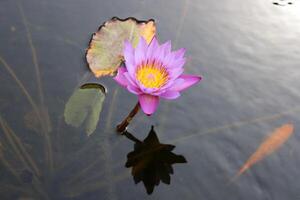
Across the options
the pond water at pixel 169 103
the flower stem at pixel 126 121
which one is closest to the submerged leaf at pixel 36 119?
the pond water at pixel 169 103

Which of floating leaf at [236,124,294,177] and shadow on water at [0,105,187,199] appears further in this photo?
floating leaf at [236,124,294,177]

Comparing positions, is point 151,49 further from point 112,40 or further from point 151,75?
point 112,40

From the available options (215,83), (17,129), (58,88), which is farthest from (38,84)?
(215,83)

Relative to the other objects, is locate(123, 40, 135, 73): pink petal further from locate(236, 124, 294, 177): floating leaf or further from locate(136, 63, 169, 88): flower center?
locate(236, 124, 294, 177): floating leaf

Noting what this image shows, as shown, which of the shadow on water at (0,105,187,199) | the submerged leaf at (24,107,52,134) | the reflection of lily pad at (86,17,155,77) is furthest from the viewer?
the reflection of lily pad at (86,17,155,77)

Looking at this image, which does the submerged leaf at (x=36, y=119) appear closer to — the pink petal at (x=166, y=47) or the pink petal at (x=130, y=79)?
the pink petal at (x=130, y=79)

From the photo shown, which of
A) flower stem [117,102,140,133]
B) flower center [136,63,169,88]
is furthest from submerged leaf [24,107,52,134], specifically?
flower center [136,63,169,88]

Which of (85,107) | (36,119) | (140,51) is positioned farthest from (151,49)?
(36,119)
